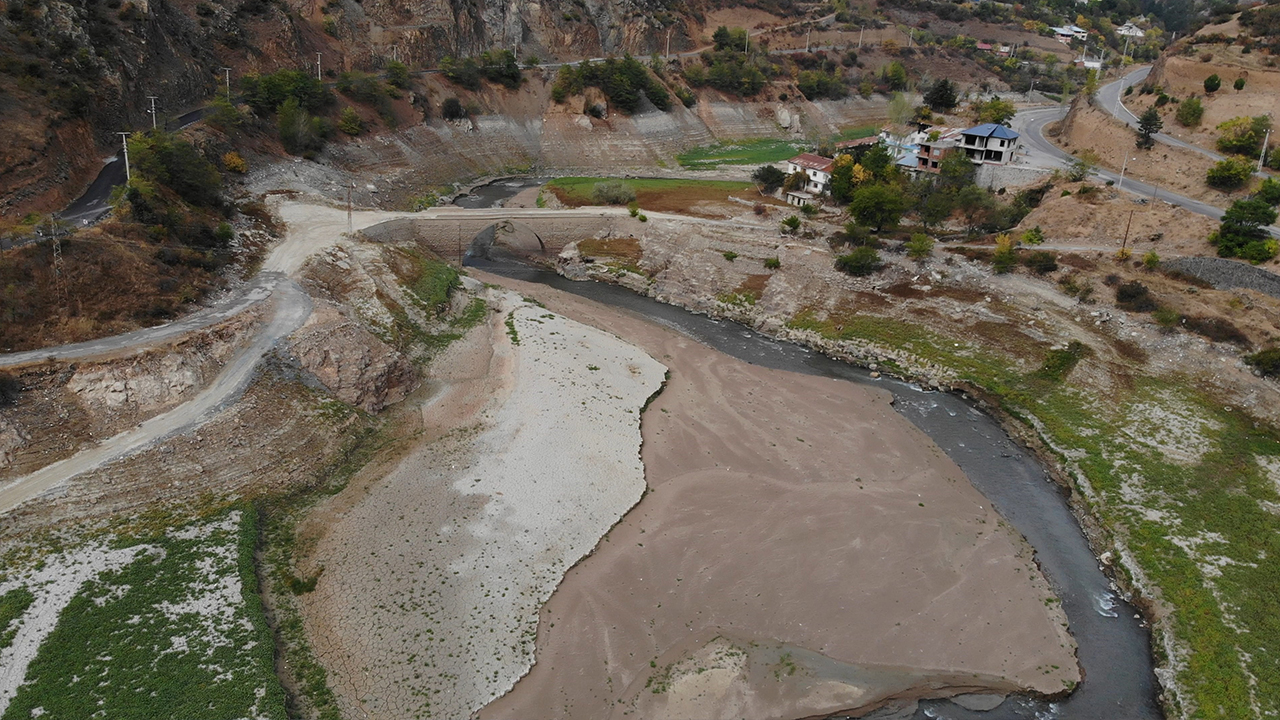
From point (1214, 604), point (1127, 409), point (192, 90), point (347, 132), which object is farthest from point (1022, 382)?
point (192, 90)

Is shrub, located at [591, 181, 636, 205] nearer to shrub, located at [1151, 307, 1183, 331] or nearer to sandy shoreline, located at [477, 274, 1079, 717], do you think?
sandy shoreline, located at [477, 274, 1079, 717]

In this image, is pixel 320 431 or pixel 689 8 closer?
pixel 320 431

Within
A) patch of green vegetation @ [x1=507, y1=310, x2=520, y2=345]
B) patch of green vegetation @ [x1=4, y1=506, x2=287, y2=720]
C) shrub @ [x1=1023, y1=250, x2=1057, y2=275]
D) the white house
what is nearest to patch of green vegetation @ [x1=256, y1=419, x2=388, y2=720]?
patch of green vegetation @ [x1=4, y1=506, x2=287, y2=720]

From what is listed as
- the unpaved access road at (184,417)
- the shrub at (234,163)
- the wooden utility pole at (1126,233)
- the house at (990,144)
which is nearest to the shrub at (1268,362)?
the wooden utility pole at (1126,233)

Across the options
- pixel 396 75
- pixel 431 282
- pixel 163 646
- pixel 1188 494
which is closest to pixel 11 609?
pixel 163 646

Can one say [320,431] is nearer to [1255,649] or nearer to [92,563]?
[92,563]

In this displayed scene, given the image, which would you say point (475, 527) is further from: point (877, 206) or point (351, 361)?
point (877, 206)
